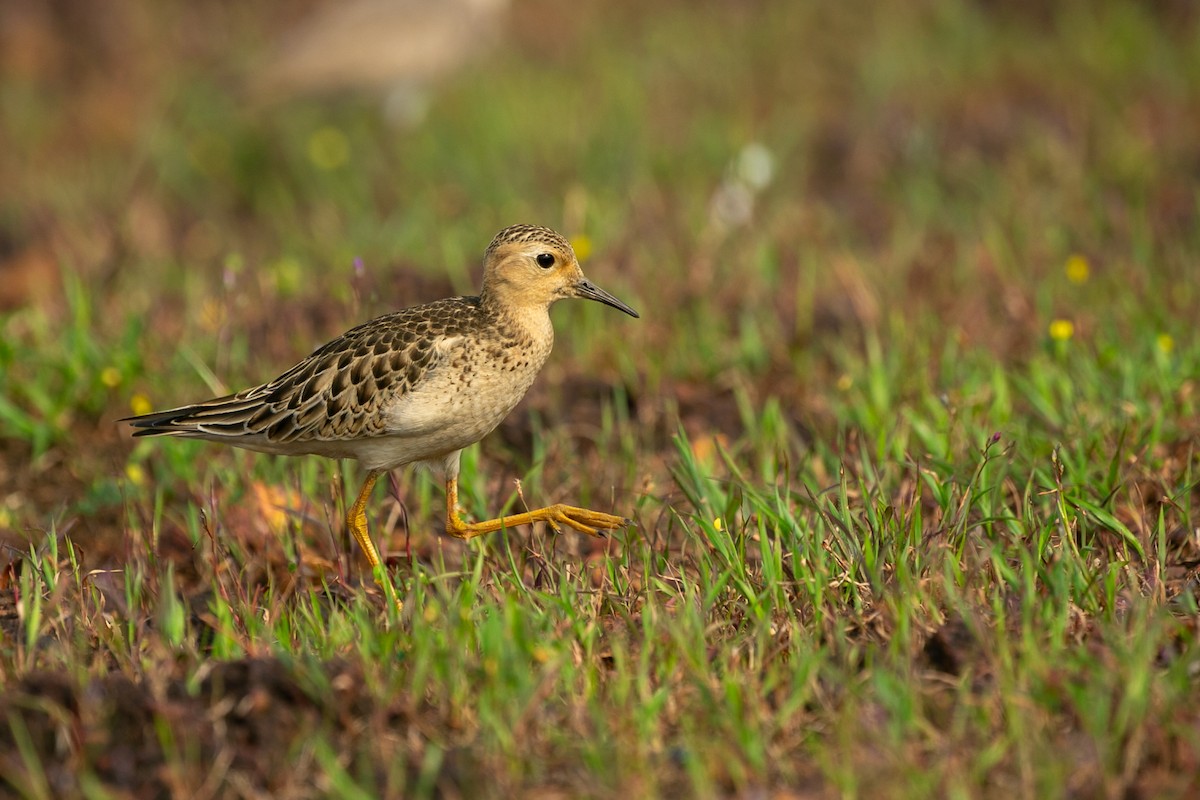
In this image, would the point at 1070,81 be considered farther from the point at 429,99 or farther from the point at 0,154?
the point at 0,154

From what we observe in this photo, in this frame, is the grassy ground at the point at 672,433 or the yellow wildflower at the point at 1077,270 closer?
the grassy ground at the point at 672,433

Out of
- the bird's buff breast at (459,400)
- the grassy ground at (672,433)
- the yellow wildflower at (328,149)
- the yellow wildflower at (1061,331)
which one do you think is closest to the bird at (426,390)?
the bird's buff breast at (459,400)

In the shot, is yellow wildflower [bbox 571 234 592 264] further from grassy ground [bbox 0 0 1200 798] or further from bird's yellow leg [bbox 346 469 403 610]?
bird's yellow leg [bbox 346 469 403 610]

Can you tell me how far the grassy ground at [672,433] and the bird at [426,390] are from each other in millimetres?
225

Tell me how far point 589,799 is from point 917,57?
354 inches

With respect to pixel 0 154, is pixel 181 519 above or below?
below

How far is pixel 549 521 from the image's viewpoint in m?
4.93

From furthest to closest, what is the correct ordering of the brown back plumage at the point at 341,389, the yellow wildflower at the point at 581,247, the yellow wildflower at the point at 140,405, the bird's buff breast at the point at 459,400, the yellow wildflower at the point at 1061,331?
1. the yellow wildflower at the point at 581,247
2. the yellow wildflower at the point at 140,405
3. the yellow wildflower at the point at 1061,331
4. the brown back plumage at the point at 341,389
5. the bird's buff breast at the point at 459,400

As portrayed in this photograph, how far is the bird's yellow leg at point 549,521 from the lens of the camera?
4.83 m

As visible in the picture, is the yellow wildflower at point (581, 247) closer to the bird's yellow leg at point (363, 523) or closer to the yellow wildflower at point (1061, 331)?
the yellow wildflower at point (1061, 331)

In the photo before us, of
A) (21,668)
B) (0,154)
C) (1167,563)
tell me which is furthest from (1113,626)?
(0,154)

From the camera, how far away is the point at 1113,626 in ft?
12.3

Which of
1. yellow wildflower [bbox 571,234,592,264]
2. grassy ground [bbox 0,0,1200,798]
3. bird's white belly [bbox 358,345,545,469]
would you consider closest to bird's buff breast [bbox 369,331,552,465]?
bird's white belly [bbox 358,345,545,469]

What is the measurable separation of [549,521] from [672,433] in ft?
2.85
